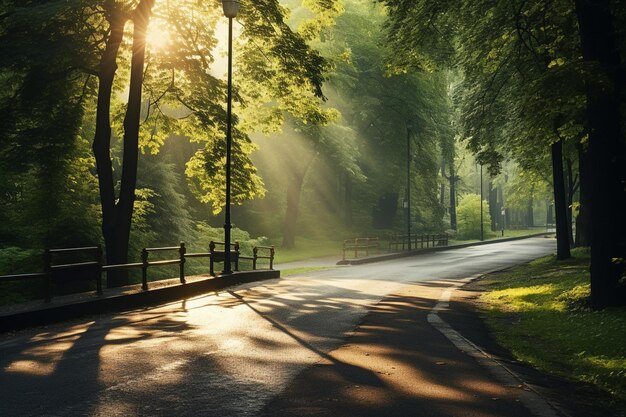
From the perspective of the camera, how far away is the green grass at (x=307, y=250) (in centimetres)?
4250

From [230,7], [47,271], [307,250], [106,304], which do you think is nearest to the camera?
[47,271]

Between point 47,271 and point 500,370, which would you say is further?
point 47,271

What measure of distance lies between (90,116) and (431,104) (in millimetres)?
31896

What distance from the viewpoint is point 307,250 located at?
48531mm

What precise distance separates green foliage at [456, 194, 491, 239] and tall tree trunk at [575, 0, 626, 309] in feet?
201

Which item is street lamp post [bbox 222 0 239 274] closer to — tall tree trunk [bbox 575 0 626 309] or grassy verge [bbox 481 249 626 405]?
grassy verge [bbox 481 249 626 405]

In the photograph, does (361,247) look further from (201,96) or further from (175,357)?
(175,357)

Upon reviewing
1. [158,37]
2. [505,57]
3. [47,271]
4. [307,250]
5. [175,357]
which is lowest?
[175,357]

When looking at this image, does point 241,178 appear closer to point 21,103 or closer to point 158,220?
point 158,220

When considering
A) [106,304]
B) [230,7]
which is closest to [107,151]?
[230,7]

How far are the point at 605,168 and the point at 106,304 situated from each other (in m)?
10.4

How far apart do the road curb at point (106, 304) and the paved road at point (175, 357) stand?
0.28 meters

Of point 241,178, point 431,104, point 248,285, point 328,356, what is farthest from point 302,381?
point 431,104

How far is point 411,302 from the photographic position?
16.3m
